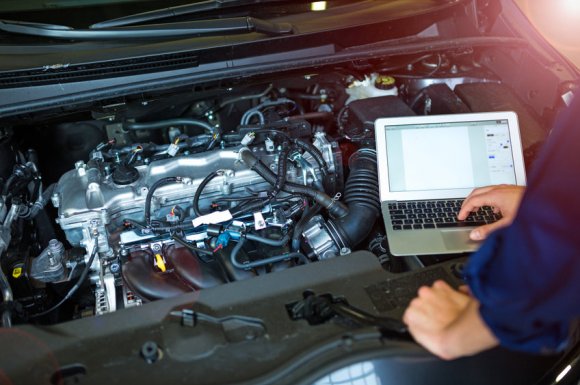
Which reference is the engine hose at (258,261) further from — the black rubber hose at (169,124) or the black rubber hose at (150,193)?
the black rubber hose at (169,124)

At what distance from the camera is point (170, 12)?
1.62m

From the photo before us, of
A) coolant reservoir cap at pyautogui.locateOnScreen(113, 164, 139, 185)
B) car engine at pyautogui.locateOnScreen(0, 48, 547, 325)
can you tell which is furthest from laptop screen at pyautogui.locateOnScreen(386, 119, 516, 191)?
coolant reservoir cap at pyautogui.locateOnScreen(113, 164, 139, 185)

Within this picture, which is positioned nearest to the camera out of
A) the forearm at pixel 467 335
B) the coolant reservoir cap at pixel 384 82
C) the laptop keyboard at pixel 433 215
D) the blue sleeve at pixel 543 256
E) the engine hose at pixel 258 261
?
the blue sleeve at pixel 543 256

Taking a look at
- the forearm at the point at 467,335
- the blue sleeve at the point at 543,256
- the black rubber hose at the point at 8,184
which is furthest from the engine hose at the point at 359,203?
the black rubber hose at the point at 8,184

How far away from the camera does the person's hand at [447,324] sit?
843mm

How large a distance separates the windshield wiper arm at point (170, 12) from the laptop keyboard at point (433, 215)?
0.82 m

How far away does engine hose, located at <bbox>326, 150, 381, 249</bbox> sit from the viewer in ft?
4.77

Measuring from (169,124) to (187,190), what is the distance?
1.18 ft

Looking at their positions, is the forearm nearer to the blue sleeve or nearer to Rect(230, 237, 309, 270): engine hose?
the blue sleeve

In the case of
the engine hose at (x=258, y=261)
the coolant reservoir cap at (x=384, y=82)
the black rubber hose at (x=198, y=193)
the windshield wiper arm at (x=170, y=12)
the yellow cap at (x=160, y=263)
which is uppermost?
the windshield wiper arm at (x=170, y=12)

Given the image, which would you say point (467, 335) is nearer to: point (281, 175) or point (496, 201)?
point (496, 201)

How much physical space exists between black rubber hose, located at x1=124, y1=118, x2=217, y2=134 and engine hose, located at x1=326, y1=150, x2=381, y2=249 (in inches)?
19.5

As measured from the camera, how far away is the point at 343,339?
101 centimetres

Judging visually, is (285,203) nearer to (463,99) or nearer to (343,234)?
(343,234)
